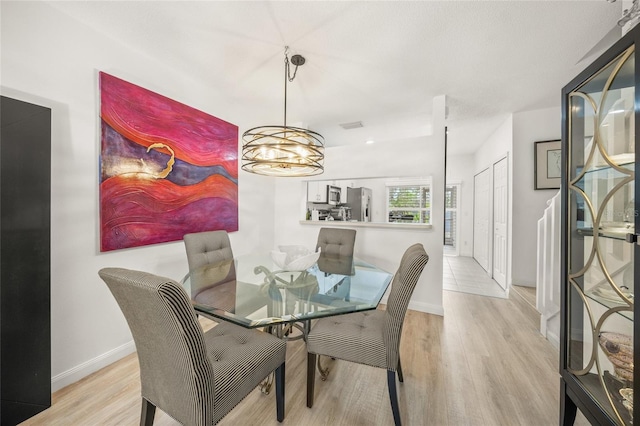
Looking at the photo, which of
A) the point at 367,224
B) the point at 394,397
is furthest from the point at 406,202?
the point at 394,397

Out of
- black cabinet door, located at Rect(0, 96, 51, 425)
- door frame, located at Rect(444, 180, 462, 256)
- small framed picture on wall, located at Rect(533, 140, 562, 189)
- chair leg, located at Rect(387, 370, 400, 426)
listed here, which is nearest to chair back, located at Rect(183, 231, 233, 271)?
black cabinet door, located at Rect(0, 96, 51, 425)

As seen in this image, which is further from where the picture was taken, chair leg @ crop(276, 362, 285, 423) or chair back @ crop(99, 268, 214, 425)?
chair leg @ crop(276, 362, 285, 423)

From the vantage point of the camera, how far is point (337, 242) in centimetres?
288

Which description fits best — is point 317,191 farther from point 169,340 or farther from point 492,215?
point 492,215

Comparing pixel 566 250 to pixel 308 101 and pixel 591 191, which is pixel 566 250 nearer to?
pixel 591 191

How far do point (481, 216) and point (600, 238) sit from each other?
4.55 metres

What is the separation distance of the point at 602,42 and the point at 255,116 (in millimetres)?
3482

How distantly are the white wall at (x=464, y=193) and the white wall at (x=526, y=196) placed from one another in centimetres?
262

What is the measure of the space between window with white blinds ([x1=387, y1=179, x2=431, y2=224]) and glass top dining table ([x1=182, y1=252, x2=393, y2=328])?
2508 millimetres

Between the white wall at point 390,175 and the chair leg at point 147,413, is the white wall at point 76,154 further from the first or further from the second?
the white wall at point 390,175

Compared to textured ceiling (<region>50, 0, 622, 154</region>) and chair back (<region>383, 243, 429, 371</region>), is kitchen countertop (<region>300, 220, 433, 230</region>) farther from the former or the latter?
chair back (<region>383, 243, 429, 371</region>)

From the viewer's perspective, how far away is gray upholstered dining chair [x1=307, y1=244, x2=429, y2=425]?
Result: 53.7 inches

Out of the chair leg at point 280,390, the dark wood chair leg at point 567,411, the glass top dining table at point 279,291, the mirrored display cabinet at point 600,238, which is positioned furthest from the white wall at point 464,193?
the chair leg at point 280,390

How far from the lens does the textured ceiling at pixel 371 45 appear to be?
169 centimetres
